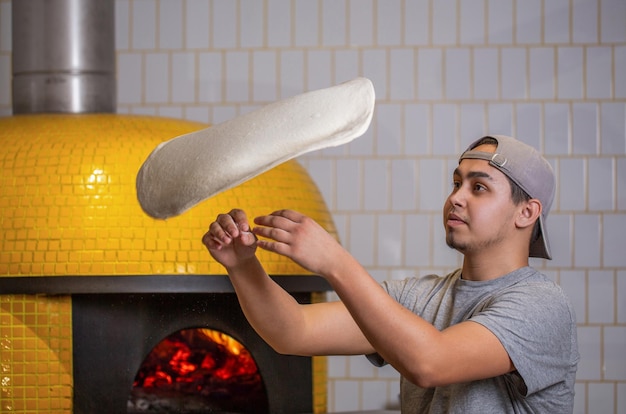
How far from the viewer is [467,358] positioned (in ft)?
4.45

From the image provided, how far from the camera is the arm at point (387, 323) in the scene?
4.17ft

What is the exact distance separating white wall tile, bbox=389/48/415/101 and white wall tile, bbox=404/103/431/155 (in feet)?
0.14

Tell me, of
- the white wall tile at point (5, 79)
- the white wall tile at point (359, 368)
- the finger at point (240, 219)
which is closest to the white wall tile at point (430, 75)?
the white wall tile at point (359, 368)

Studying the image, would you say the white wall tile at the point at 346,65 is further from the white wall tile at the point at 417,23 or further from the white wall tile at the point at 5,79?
the white wall tile at the point at 5,79

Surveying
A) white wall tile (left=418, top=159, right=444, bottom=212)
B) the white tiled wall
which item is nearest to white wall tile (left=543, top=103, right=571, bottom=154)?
the white tiled wall

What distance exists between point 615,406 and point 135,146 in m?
1.76

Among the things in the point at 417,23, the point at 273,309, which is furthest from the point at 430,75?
the point at 273,309

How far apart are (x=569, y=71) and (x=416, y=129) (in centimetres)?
52

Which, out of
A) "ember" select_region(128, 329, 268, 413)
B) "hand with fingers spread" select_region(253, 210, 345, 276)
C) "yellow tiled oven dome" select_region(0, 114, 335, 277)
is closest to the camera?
"hand with fingers spread" select_region(253, 210, 345, 276)

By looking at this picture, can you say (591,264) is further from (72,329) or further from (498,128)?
(72,329)

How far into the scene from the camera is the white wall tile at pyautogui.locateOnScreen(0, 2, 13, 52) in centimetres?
318

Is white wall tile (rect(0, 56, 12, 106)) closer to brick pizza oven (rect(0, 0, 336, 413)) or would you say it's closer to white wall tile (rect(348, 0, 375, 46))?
brick pizza oven (rect(0, 0, 336, 413))

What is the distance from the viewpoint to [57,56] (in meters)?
2.54

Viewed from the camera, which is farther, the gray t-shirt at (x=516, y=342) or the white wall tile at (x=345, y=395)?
the white wall tile at (x=345, y=395)
